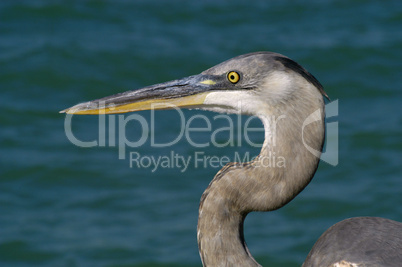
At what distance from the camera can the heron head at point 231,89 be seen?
147 inches

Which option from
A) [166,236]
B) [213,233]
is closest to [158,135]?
[166,236]

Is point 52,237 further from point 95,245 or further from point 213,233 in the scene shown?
point 213,233

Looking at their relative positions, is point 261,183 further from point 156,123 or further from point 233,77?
point 156,123

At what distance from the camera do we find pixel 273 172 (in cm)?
366

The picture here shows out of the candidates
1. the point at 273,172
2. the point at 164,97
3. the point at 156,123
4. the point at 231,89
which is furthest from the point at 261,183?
the point at 156,123

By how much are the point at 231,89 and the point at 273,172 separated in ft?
1.74

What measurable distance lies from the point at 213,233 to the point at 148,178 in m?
3.65

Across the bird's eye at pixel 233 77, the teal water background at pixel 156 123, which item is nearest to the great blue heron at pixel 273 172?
the bird's eye at pixel 233 77

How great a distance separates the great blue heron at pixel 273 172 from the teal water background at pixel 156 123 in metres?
2.71

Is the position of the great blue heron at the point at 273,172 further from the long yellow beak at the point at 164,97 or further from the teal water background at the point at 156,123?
the teal water background at the point at 156,123

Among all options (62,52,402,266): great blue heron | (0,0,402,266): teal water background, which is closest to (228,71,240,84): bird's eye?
(62,52,402,266): great blue heron

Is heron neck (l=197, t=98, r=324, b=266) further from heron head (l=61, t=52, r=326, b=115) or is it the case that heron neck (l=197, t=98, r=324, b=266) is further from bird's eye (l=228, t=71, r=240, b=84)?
bird's eye (l=228, t=71, r=240, b=84)

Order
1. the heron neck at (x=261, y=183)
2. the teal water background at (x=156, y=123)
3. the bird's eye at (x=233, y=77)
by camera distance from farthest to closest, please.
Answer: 1. the teal water background at (x=156, y=123)
2. the bird's eye at (x=233, y=77)
3. the heron neck at (x=261, y=183)

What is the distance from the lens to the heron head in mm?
3725
